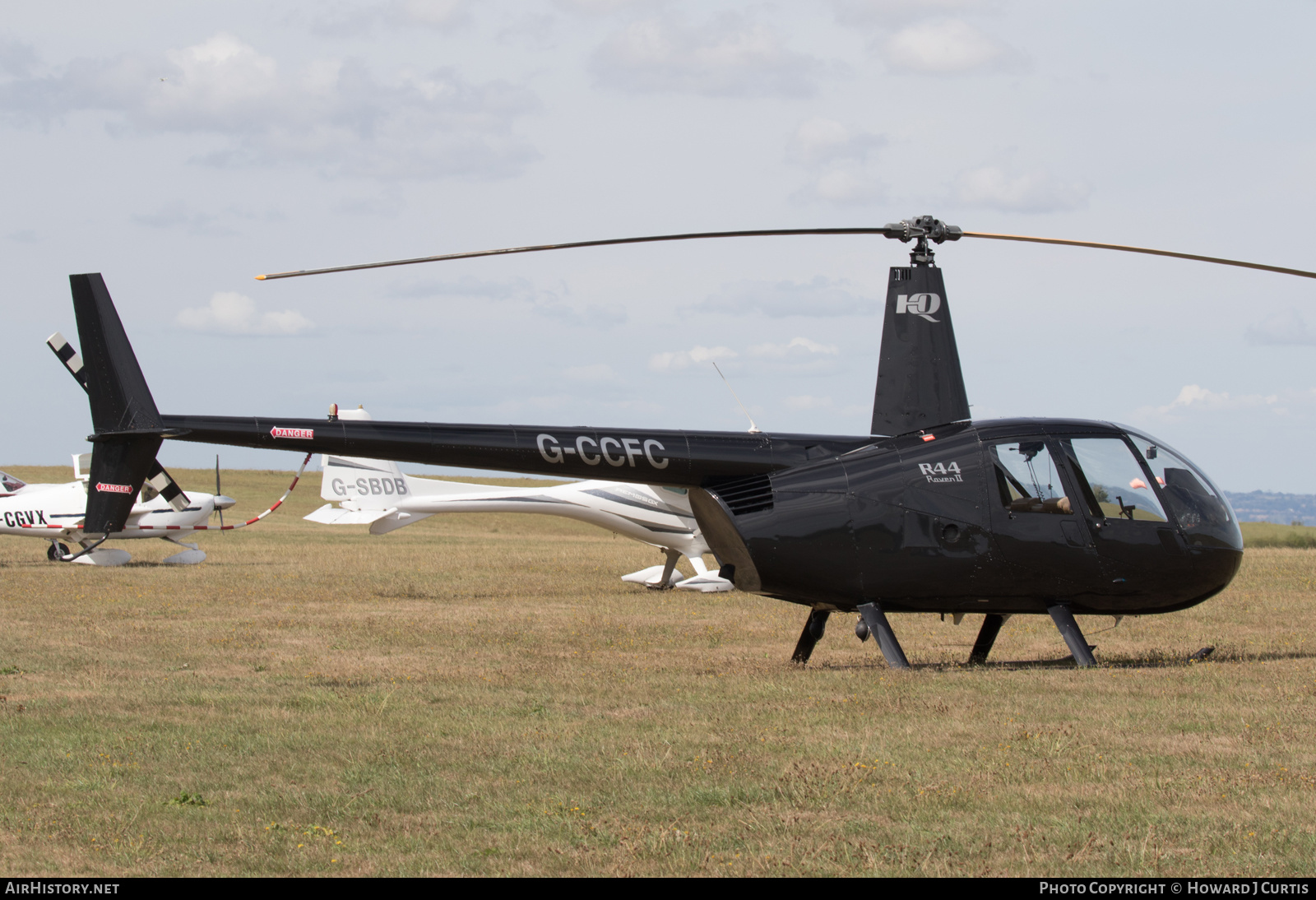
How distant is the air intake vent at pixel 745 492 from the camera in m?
11.5

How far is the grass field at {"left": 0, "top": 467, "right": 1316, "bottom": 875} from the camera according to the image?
5.98 meters

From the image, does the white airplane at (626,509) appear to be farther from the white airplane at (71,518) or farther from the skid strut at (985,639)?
the skid strut at (985,639)

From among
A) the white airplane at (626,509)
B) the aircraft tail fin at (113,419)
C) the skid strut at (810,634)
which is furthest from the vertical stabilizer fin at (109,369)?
the white airplane at (626,509)

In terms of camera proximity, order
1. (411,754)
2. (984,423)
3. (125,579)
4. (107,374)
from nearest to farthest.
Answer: (411,754)
(107,374)
(984,423)
(125,579)

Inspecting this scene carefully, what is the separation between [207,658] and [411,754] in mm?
6239

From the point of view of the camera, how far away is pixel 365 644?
14.8m

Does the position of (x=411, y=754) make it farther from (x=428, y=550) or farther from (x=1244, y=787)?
(x=428, y=550)

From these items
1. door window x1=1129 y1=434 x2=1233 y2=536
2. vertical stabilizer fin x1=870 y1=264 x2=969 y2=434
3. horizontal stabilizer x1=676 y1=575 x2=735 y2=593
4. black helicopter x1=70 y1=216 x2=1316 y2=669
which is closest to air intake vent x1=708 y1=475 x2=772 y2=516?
black helicopter x1=70 y1=216 x2=1316 y2=669

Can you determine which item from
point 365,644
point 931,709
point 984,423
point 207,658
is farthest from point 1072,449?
point 207,658

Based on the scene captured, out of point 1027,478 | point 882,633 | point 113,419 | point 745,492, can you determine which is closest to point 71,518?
point 113,419

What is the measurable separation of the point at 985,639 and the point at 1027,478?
2.22 metres

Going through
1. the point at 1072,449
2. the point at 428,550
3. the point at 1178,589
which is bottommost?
the point at 428,550

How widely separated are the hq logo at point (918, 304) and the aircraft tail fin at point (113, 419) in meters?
7.20

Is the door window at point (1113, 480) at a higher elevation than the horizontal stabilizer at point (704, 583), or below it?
higher
